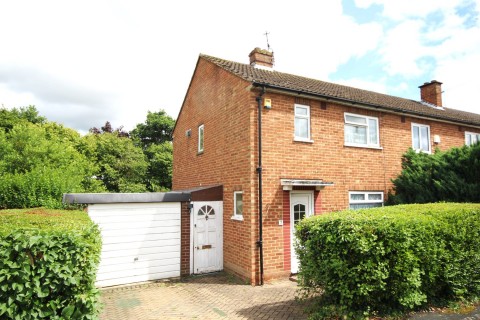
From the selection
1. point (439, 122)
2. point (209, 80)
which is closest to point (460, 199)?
point (439, 122)

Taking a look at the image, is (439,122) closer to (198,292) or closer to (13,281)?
(198,292)

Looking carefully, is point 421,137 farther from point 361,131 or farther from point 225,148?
point 225,148

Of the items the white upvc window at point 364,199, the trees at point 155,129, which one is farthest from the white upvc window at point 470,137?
the trees at point 155,129

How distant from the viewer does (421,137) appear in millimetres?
12352

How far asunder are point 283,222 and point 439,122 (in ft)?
29.8

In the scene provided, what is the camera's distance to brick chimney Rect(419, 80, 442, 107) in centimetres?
1741

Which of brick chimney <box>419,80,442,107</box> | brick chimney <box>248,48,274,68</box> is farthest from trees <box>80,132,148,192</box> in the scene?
brick chimney <box>419,80,442,107</box>

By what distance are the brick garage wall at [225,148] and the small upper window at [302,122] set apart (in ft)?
5.51

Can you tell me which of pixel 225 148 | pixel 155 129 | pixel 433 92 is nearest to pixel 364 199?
pixel 225 148

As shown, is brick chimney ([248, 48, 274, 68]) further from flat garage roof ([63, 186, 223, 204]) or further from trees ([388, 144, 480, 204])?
trees ([388, 144, 480, 204])

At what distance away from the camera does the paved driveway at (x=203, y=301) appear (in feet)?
20.4

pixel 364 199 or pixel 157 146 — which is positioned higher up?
pixel 157 146

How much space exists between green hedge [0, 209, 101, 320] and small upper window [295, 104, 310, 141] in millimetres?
7003

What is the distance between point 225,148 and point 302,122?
2.71 metres
